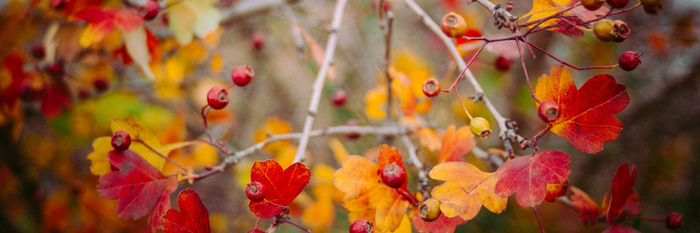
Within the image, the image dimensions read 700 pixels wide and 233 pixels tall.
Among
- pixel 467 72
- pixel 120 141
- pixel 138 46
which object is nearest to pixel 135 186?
pixel 120 141

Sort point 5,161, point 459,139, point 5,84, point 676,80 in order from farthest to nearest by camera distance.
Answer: point 676,80
point 5,161
point 5,84
point 459,139

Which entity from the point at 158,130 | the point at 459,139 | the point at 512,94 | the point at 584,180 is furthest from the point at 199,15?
the point at 584,180

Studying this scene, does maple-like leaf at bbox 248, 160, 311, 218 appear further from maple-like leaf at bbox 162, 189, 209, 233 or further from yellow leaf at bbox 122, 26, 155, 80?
yellow leaf at bbox 122, 26, 155, 80

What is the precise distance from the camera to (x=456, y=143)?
0.59 meters

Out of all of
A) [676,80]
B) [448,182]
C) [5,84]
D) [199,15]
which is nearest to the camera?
[448,182]

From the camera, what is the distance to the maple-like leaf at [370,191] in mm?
514

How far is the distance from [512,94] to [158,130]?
51.3 inches

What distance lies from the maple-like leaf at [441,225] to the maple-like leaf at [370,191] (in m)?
0.03

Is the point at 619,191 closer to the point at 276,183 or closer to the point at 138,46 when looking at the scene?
the point at 276,183

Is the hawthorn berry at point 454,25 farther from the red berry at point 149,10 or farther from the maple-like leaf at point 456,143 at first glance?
the red berry at point 149,10

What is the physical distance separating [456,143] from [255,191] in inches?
12.2

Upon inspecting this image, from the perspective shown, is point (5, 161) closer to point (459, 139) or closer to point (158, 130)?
point (158, 130)

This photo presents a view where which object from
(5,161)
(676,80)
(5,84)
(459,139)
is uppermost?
(459,139)

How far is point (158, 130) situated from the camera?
1.37m
